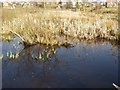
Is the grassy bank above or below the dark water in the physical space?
above

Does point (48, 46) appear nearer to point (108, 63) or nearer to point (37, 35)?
point (37, 35)

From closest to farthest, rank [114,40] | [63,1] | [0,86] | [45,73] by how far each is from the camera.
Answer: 1. [0,86]
2. [45,73]
3. [114,40]
4. [63,1]

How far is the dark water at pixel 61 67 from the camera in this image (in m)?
8.35

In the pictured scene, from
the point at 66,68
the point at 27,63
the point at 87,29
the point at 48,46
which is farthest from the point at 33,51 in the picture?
the point at 87,29

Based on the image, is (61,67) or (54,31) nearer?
(61,67)

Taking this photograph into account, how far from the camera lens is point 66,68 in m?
9.69

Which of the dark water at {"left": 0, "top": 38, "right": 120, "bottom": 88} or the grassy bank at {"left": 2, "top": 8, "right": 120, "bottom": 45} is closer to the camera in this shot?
the dark water at {"left": 0, "top": 38, "right": 120, "bottom": 88}

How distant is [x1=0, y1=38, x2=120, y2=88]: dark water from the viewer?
8.35 meters

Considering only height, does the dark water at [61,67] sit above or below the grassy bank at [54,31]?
below

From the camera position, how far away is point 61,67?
32.2 ft

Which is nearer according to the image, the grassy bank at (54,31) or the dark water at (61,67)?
the dark water at (61,67)

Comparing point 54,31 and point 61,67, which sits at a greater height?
point 54,31

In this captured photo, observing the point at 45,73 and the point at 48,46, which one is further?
the point at 48,46

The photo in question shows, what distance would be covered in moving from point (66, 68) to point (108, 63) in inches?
65.0
